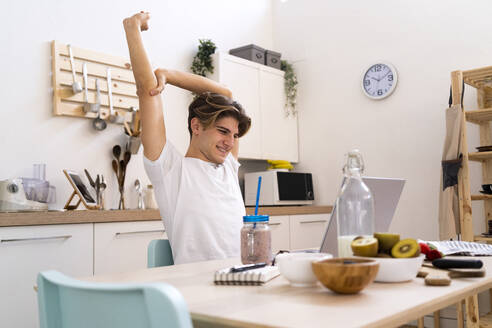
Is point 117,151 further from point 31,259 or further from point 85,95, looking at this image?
point 31,259

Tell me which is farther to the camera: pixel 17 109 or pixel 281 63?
pixel 281 63

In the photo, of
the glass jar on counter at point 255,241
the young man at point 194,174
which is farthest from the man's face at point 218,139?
the glass jar on counter at point 255,241

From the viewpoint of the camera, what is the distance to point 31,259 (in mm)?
2344

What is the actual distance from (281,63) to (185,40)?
1067mm

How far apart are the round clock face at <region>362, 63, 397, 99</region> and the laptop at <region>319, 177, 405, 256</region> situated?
273cm

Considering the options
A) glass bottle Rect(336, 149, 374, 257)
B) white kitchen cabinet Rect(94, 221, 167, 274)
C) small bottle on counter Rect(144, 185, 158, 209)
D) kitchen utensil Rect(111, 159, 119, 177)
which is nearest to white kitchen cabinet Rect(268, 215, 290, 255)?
small bottle on counter Rect(144, 185, 158, 209)

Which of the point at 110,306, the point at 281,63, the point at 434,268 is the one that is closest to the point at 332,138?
the point at 281,63

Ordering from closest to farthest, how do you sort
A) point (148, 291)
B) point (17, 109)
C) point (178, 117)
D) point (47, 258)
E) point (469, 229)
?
point (148, 291)
point (47, 258)
point (17, 109)
point (469, 229)
point (178, 117)

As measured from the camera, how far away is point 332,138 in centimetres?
441

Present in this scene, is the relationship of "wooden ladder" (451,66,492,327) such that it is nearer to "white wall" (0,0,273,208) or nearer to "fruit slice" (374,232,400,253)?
"white wall" (0,0,273,208)

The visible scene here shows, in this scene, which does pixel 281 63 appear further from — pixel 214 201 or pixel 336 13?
pixel 214 201

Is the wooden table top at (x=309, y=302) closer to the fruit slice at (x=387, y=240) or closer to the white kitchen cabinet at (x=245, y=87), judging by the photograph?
the fruit slice at (x=387, y=240)

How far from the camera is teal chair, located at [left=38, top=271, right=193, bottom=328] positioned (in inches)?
22.4

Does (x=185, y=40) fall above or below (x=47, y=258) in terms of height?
above
